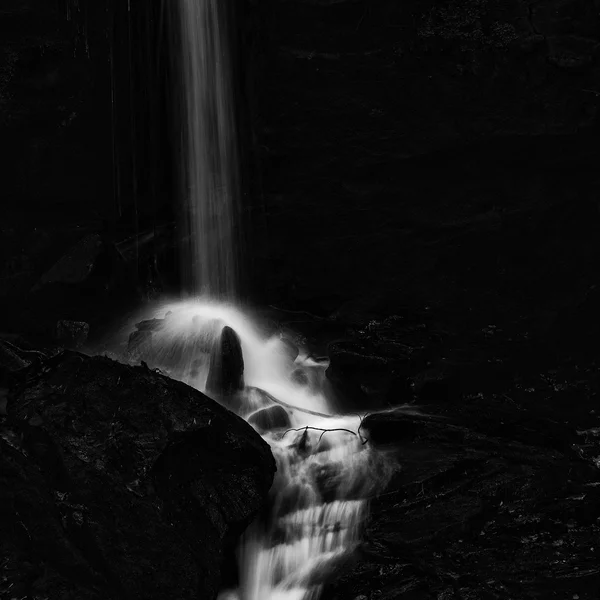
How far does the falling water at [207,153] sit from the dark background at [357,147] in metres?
0.19

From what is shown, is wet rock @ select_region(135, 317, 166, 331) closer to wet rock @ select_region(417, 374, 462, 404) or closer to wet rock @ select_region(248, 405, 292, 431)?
wet rock @ select_region(248, 405, 292, 431)

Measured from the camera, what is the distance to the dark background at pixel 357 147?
365 inches

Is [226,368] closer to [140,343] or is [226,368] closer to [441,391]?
[140,343]

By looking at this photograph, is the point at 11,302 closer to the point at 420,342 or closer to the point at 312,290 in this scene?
the point at 312,290

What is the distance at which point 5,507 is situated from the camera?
5.77 m

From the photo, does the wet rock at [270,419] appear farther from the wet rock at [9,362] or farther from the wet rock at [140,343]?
the wet rock at [9,362]

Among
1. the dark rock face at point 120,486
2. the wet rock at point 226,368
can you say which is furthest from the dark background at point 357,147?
the dark rock face at point 120,486

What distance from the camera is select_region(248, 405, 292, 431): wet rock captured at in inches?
293

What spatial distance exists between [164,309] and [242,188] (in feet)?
5.94

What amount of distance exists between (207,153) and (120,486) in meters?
5.16

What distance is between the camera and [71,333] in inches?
361

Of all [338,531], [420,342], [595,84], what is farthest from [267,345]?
[595,84]

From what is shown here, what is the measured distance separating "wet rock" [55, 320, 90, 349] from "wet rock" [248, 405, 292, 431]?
8.83 ft

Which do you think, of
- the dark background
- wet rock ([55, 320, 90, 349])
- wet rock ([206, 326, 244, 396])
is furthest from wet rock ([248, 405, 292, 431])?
wet rock ([55, 320, 90, 349])
